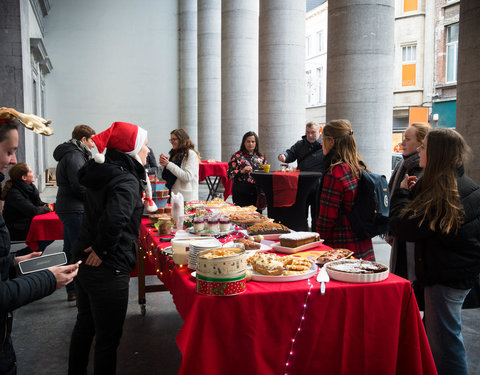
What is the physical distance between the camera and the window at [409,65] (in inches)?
950

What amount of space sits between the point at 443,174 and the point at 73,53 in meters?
20.1

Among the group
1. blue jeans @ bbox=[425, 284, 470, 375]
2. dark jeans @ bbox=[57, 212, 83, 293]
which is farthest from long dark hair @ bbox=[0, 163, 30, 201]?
blue jeans @ bbox=[425, 284, 470, 375]

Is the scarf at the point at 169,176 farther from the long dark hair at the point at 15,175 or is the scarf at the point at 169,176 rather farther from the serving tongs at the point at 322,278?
the serving tongs at the point at 322,278

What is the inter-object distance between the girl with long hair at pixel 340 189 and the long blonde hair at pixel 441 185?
0.78 meters

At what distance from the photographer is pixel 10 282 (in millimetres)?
1831

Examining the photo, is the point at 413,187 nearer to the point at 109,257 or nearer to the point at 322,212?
the point at 322,212

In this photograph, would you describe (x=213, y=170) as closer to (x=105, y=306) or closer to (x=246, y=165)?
(x=246, y=165)

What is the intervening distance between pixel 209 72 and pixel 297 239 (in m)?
14.2

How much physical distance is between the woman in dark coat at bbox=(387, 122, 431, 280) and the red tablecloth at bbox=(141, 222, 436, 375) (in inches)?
28.9

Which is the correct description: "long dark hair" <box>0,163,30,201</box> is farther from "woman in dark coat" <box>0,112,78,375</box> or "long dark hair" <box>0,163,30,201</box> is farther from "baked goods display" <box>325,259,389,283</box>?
"baked goods display" <box>325,259,389,283</box>

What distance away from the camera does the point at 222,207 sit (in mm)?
5242

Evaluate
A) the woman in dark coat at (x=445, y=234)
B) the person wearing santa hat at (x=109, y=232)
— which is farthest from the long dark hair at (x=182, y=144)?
the woman in dark coat at (x=445, y=234)

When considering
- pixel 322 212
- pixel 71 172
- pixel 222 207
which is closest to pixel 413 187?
pixel 322 212

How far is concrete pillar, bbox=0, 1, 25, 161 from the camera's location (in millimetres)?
8758
